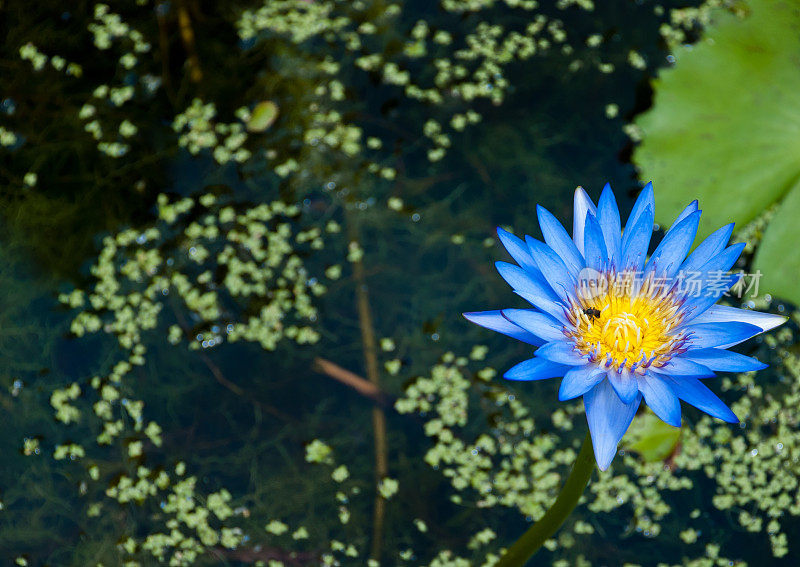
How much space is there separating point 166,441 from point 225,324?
1.35 ft

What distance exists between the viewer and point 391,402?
83.4 inches

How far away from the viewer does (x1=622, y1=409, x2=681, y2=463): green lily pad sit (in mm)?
2018

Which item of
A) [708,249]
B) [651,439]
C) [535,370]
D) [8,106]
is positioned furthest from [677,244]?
[8,106]

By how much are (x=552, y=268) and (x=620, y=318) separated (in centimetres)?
17

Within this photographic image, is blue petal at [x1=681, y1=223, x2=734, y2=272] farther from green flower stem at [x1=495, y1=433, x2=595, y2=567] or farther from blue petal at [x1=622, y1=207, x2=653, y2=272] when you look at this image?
green flower stem at [x1=495, y1=433, x2=595, y2=567]

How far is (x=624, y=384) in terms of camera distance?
116 centimetres

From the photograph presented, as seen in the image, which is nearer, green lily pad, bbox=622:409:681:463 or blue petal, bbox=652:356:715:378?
blue petal, bbox=652:356:715:378

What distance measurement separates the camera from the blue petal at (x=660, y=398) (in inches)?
44.0

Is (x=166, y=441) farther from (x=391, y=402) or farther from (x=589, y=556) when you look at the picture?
(x=589, y=556)

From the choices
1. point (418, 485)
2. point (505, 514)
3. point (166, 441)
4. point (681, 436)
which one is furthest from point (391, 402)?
point (681, 436)

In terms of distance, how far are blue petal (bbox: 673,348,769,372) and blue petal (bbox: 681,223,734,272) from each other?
17cm

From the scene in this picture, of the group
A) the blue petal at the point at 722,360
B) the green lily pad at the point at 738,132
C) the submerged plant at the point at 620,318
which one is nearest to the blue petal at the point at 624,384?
the submerged plant at the point at 620,318

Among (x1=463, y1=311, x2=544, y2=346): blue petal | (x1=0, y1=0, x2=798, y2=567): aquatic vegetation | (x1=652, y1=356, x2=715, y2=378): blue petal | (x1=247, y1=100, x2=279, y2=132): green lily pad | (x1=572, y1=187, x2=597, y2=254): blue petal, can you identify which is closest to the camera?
(x1=652, y1=356, x2=715, y2=378): blue petal

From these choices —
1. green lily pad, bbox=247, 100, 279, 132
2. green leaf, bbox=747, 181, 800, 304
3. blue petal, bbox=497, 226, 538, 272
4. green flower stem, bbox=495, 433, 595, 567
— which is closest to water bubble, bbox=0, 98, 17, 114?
green lily pad, bbox=247, 100, 279, 132
